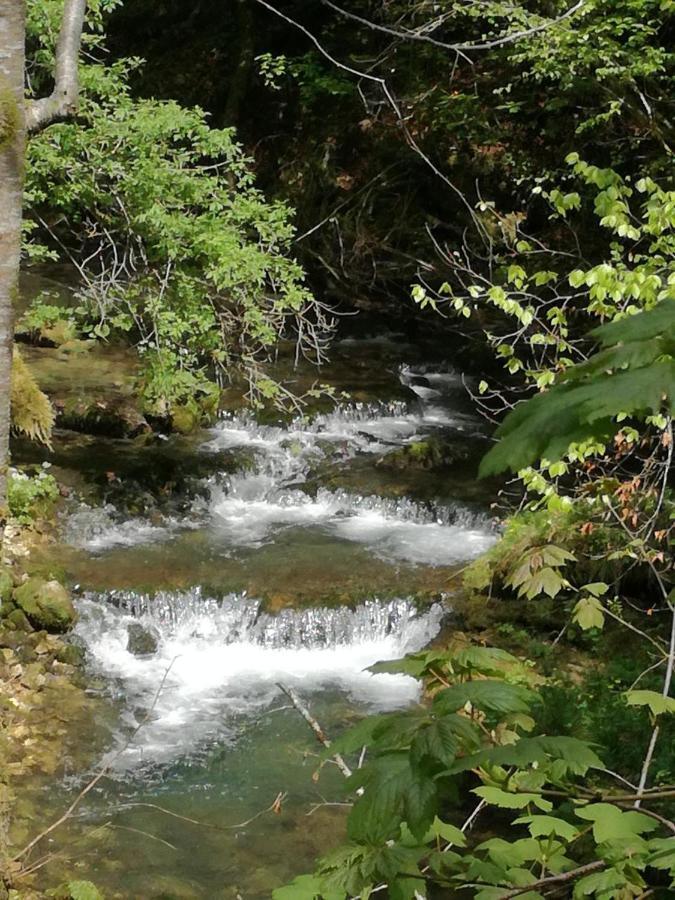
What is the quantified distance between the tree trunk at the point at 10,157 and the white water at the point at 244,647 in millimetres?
4447

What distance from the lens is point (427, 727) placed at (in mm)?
1429

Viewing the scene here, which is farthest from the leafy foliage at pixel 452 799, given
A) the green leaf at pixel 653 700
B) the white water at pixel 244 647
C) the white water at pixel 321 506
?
the white water at pixel 321 506

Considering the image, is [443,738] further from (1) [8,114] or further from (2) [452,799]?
(1) [8,114]

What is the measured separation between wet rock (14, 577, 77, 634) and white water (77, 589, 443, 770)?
19cm

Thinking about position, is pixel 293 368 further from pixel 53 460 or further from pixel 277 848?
pixel 277 848

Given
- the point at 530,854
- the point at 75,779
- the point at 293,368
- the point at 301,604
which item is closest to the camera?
the point at 530,854

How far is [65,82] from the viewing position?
404 cm

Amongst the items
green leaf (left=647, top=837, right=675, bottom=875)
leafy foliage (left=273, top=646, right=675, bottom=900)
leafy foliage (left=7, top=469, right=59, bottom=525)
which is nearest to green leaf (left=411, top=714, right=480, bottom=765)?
leafy foliage (left=273, top=646, right=675, bottom=900)

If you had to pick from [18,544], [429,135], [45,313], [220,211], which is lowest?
[18,544]

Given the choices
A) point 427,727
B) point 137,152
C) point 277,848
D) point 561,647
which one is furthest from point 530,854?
point 137,152

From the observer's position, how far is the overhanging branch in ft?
12.8

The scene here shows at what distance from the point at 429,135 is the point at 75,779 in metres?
9.14

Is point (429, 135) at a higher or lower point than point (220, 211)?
higher

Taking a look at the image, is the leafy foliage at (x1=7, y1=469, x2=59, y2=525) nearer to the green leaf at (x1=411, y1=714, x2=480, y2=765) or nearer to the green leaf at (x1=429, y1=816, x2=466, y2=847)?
the green leaf at (x1=429, y1=816, x2=466, y2=847)
